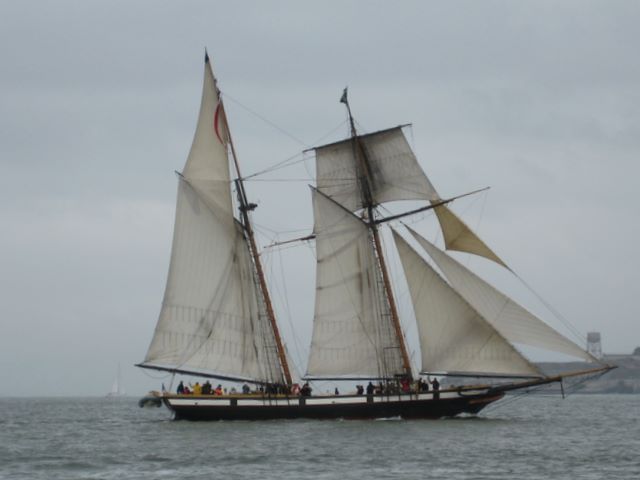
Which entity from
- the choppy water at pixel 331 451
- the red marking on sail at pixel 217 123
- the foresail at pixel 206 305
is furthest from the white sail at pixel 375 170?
the choppy water at pixel 331 451

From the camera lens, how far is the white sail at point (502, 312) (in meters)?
70.8

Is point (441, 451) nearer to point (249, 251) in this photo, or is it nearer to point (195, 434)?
point (195, 434)

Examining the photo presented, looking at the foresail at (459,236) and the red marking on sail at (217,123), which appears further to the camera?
the red marking on sail at (217,123)

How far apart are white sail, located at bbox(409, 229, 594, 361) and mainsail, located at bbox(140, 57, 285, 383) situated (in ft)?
42.5

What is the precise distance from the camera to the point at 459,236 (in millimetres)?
74500

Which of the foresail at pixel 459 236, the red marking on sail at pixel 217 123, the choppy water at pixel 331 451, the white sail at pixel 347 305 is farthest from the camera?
the red marking on sail at pixel 217 123

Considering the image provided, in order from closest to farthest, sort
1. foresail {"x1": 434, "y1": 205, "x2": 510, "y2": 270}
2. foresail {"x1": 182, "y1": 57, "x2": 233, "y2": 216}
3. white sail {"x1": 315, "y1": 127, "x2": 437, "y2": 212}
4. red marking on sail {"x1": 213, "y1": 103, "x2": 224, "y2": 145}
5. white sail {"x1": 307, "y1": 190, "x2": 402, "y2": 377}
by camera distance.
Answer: foresail {"x1": 434, "y1": 205, "x2": 510, "y2": 270}
white sail {"x1": 307, "y1": 190, "x2": 402, "y2": 377}
foresail {"x1": 182, "y1": 57, "x2": 233, "y2": 216}
red marking on sail {"x1": 213, "y1": 103, "x2": 224, "y2": 145}
white sail {"x1": 315, "y1": 127, "x2": 437, "y2": 212}

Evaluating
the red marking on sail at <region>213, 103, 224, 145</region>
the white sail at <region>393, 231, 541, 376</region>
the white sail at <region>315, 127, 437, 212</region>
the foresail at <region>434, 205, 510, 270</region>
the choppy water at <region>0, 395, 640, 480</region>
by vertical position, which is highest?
the red marking on sail at <region>213, 103, 224, 145</region>

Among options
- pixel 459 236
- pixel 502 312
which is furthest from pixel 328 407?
pixel 459 236

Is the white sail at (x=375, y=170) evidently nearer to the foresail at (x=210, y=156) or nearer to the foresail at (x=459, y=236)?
the foresail at (x=459, y=236)

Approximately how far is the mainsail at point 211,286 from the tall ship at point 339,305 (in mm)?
86

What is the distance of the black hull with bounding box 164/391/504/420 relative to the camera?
76188 mm

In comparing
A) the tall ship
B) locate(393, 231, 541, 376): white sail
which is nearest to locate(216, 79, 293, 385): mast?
the tall ship

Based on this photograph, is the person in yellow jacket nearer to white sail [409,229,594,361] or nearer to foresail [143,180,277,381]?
foresail [143,180,277,381]
